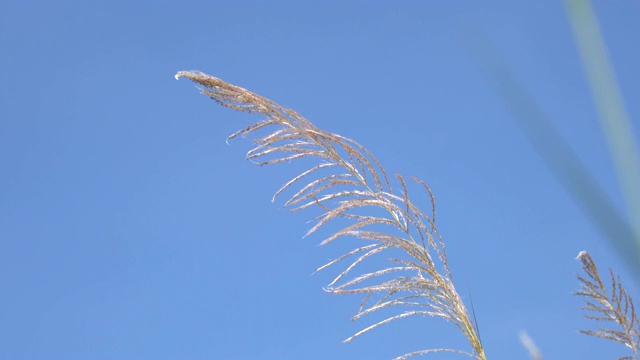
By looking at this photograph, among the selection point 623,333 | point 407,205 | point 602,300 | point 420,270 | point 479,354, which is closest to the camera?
point 479,354

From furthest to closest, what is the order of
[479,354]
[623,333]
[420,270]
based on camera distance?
[623,333] → [420,270] → [479,354]

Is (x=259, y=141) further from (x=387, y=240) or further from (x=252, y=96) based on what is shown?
(x=387, y=240)

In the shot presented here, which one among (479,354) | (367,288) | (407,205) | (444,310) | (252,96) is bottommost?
(479,354)

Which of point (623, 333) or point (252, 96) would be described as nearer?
point (252, 96)

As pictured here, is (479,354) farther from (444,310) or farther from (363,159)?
(363,159)

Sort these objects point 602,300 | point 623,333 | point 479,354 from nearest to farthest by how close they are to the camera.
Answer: point 479,354 < point 623,333 < point 602,300

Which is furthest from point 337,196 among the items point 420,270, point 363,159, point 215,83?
point 215,83

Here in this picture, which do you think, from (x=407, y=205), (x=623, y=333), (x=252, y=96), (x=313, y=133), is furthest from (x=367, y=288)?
(x=623, y=333)

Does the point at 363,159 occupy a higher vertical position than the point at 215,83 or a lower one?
lower

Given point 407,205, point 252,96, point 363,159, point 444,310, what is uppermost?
point 252,96
